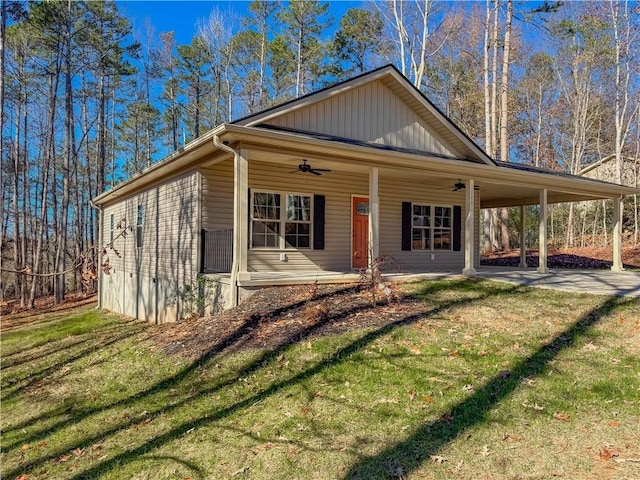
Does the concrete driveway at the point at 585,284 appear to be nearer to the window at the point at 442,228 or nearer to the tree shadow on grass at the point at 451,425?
the window at the point at 442,228

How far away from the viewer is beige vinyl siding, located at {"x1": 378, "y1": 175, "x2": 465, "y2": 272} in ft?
37.6

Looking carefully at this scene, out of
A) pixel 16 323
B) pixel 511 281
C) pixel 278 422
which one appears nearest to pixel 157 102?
pixel 16 323

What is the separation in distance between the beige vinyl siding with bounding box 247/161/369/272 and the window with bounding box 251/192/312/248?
0.14m

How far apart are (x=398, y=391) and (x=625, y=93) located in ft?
70.5

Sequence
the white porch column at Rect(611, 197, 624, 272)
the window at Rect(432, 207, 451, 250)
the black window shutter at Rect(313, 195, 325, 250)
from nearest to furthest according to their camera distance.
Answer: the black window shutter at Rect(313, 195, 325, 250) → the window at Rect(432, 207, 451, 250) → the white porch column at Rect(611, 197, 624, 272)

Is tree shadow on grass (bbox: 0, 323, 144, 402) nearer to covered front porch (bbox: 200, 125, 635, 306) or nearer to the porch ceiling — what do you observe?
covered front porch (bbox: 200, 125, 635, 306)

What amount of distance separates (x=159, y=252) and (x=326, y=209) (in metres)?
4.28

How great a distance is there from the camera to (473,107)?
24766 mm

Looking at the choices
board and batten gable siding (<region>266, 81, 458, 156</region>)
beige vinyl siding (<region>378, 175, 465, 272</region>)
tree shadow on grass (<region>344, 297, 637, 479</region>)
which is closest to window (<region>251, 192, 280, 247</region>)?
board and batten gable siding (<region>266, 81, 458, 156</region>)

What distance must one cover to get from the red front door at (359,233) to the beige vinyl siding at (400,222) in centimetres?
51

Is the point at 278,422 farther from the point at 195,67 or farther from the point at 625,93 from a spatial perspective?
the point at 195,67

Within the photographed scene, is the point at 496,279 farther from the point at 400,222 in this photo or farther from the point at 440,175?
the point at 400,222

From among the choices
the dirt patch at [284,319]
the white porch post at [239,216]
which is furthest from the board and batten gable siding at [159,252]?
the dirt patch at [284,319]

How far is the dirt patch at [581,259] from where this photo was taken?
15.2m
